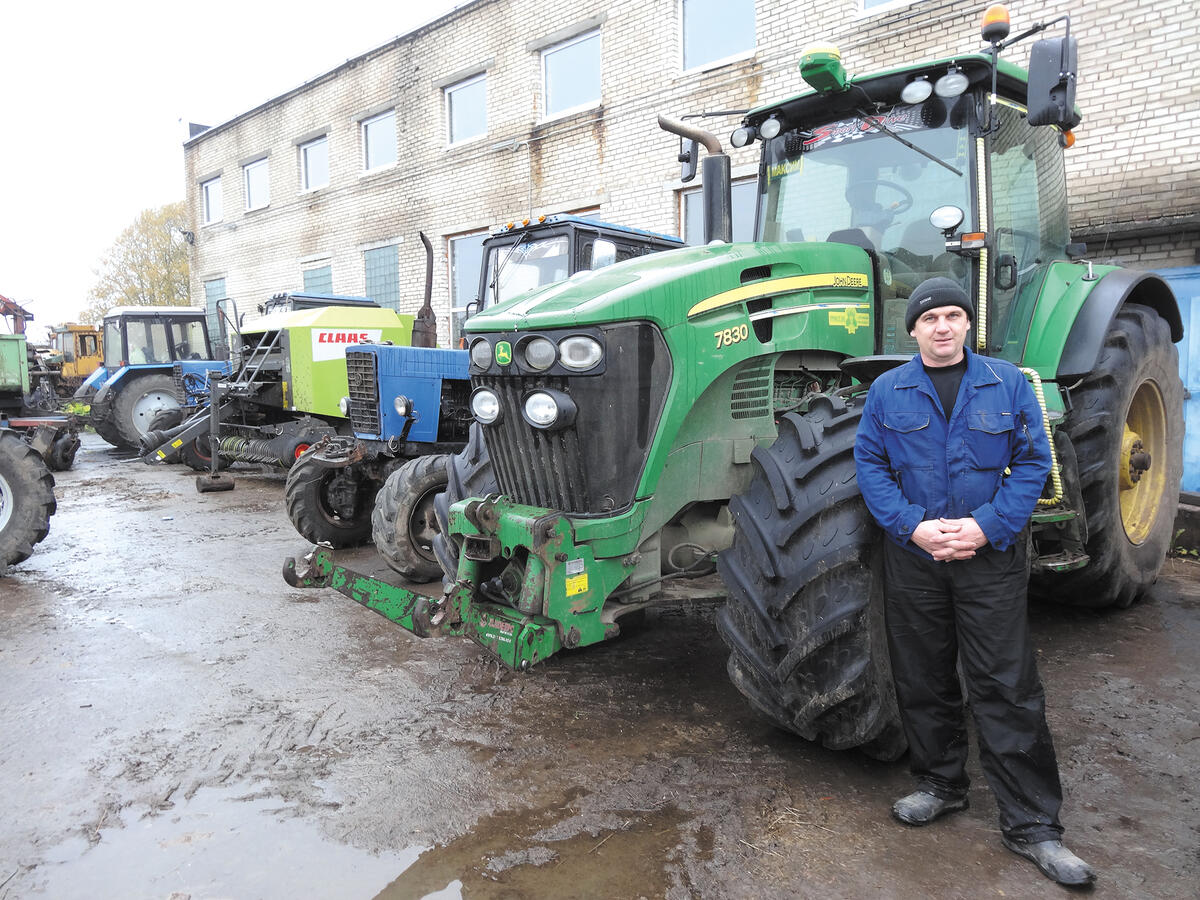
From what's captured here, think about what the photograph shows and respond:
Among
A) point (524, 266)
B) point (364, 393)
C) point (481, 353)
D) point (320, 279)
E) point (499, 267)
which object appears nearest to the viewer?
point (481, 353)

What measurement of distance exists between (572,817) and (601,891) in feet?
1.28

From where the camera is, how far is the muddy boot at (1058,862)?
2.26 m

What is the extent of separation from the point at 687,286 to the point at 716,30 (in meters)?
8.75

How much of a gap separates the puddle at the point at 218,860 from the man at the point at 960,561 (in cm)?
160

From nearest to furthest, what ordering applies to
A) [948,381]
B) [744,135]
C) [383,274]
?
[948,381], [744,135], [383,274]

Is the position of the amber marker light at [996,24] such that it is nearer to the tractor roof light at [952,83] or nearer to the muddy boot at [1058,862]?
the tractor roof light at [952,83]

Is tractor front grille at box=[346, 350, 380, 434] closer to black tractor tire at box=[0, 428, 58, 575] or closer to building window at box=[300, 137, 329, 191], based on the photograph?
black tractor tire at box=[0, 428, 58, 575]

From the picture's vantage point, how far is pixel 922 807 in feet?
8.48

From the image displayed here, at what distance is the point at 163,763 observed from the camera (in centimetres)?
313

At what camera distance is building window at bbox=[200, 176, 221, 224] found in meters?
20.1

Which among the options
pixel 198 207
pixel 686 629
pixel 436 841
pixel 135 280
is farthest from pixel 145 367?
pixel 135 280

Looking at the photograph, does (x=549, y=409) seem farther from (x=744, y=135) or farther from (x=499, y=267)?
(x=499, y=267)

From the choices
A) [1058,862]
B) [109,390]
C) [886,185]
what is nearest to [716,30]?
[886,185]

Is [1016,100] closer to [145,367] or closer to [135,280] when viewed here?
[145,367]
